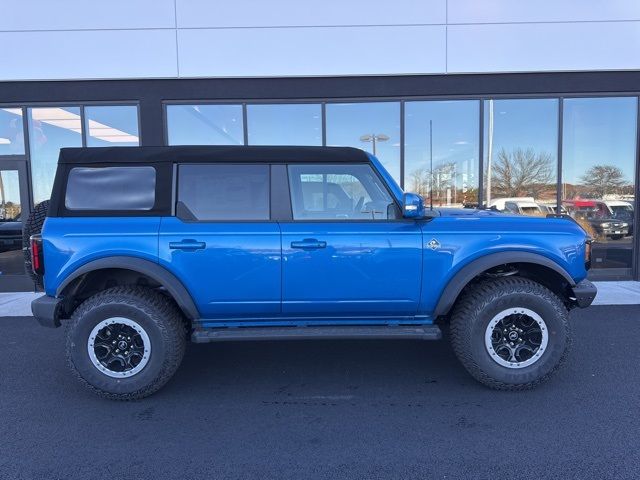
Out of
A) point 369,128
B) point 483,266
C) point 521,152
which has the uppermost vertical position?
point 369,128

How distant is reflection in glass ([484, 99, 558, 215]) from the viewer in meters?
7.50

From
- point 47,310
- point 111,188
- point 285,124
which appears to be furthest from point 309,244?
point 285,124

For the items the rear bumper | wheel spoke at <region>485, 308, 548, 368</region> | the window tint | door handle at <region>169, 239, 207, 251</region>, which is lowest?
wheel spoke at <region>485, 308, 548, 368</region>

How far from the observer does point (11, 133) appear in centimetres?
738

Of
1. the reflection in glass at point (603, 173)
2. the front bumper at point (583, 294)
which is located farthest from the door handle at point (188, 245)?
the reflection in glass at point (603, 173)

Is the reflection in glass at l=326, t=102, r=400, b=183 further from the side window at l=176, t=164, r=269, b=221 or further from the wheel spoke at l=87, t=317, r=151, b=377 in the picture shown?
the wheel spoke at l=87, t=317, r=151, b=377

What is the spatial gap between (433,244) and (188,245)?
1874mm

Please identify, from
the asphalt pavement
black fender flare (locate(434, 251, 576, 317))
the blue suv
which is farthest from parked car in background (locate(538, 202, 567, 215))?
A: black fender flare (locate(434, 251, 576, 317))

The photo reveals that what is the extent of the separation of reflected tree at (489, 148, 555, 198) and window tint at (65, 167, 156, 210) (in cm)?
638

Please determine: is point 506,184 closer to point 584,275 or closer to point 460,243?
point 584,275

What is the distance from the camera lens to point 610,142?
7641 millimetres

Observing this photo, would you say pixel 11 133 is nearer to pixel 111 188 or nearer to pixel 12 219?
pixel 12 219

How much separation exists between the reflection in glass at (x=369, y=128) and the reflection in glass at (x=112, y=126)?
3.57 meters

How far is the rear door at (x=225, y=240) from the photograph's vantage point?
3107mm
